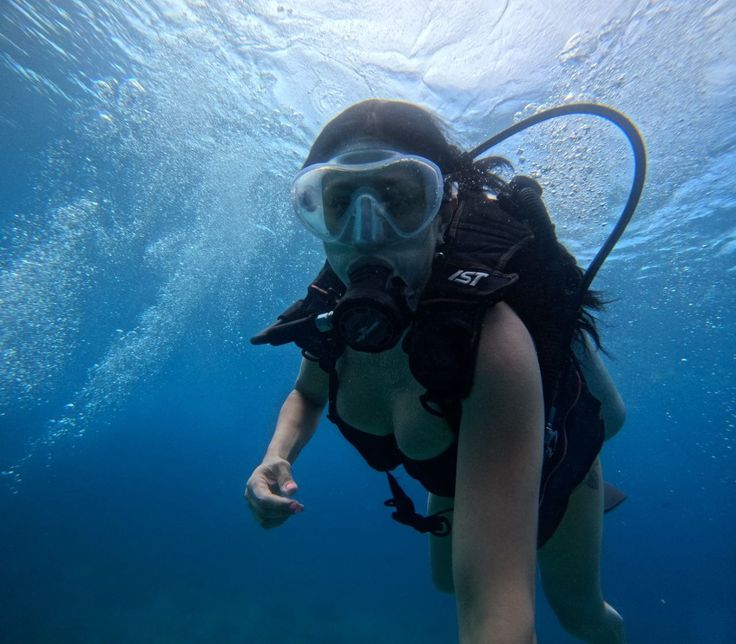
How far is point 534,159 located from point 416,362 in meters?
10.3

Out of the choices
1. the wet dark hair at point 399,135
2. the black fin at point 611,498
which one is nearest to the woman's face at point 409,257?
the wet dark hair at point 399,135

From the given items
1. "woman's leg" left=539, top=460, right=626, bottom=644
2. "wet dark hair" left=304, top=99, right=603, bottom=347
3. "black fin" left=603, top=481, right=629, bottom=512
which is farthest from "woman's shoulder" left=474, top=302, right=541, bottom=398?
"black fin" left=603, top=481, right=629, bottom=512

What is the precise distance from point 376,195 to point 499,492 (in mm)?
1266

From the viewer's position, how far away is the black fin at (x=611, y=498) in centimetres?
356

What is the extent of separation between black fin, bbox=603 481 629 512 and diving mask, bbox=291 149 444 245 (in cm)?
317

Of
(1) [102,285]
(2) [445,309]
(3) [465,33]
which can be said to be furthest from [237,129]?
(1) [102,285]

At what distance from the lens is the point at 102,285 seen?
29953 millimetres

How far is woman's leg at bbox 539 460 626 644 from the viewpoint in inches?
118

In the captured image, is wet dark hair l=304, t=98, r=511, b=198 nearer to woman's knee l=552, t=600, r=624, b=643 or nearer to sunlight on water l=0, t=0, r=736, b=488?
woman's knee l=552, t=600, r=624, b=643

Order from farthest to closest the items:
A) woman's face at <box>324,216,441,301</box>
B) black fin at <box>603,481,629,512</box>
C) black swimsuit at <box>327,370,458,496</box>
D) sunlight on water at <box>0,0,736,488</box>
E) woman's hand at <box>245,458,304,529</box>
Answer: sunlight on water at <box>0,0,736,488</box>
black fin at <box>603,481,629,512</box>
black swimsuit at <box>327,370,458,496</box>
woman's hand at <box>245,458,304,529</box>
woman's face at <box>324,216,441,301</box>

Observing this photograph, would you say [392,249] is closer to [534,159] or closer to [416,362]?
[416,362]

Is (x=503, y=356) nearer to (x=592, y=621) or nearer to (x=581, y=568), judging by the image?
(x=581, y=568)

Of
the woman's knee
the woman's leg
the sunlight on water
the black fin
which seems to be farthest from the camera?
the sunlight on water

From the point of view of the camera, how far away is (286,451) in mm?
2639
